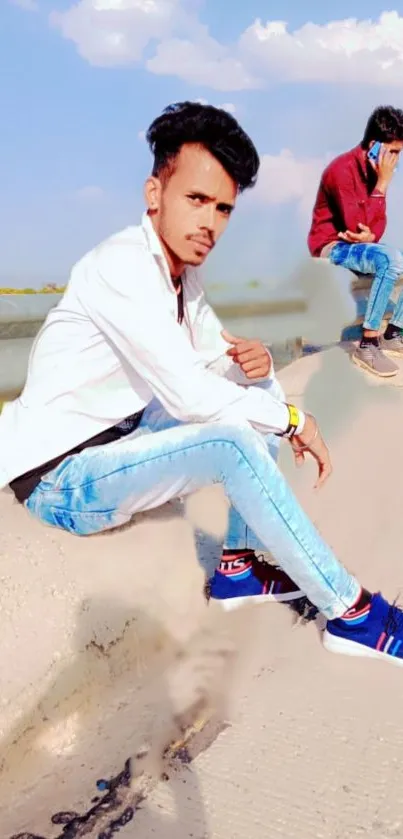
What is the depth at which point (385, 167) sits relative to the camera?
4.73 m

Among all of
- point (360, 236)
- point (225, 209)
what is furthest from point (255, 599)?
point (360, 236)

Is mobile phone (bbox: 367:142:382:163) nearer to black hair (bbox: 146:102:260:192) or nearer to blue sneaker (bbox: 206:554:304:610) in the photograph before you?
black hair (bbox: 146:102:260:192)

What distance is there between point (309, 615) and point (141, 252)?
1142 millimetres

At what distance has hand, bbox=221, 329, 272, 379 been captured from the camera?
2.16 metres

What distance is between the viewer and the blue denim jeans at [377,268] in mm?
4633

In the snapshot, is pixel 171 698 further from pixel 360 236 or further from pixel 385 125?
pixel 385 125

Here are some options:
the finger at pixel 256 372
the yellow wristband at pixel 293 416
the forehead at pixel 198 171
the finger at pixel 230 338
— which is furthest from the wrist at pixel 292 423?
the forehead at pixel 198 171

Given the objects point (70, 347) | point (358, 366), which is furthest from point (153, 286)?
point (358, 366)

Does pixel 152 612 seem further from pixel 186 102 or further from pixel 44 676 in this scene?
pixel 186 102

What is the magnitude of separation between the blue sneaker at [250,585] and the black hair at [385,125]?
3364mm

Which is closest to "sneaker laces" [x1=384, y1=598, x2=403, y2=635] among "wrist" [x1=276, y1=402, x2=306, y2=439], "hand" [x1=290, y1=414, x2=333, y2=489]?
"hand" [x1=290, y1=414, x2=333, y2=489]

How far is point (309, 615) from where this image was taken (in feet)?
7.15

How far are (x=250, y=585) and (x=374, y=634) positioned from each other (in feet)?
1.54

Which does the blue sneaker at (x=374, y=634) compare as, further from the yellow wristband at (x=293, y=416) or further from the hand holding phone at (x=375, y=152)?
the hand holding phone at (x=375, y=152)
